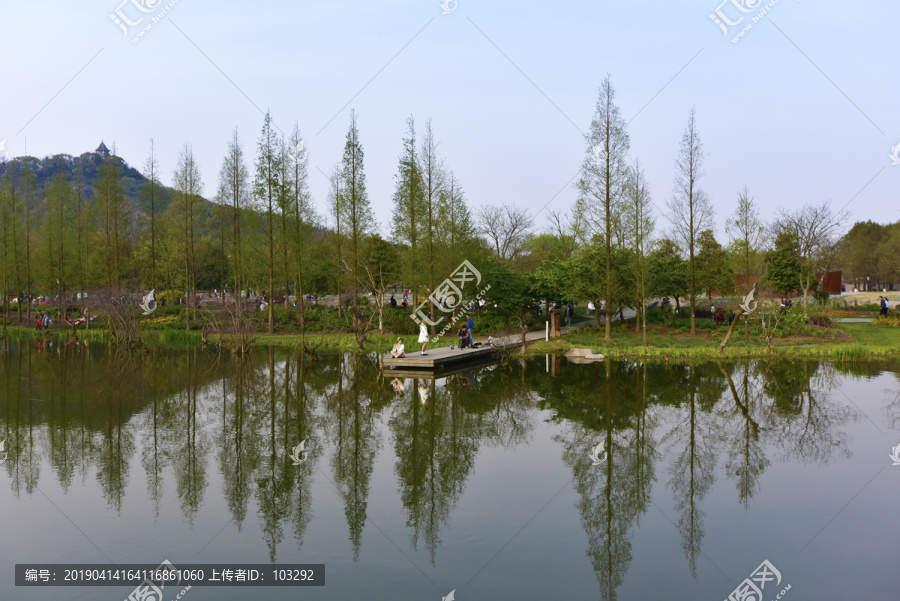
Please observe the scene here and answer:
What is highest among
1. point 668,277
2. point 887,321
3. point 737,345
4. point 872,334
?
point 668,277

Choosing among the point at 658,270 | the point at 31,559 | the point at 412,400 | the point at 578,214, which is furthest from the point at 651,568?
the point at 658,270

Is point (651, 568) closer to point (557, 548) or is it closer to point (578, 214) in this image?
point (557, 548)

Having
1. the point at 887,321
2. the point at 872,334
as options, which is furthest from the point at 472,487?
the point at 887,321

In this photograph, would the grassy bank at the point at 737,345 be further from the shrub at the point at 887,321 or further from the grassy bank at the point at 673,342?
the shrub at the point at 887,321

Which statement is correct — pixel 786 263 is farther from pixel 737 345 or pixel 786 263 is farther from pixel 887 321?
pixel 737 345

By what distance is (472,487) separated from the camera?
1070cm

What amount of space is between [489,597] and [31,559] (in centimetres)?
588

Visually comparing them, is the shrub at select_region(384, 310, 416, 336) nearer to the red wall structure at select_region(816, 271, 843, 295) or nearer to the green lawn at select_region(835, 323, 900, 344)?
the green lawn at select_region(835, 323, 900, 344)

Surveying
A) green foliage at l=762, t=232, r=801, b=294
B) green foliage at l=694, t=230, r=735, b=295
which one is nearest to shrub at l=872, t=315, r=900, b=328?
green foliage at l=694, t=230, r=735, b=295

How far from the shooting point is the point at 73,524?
903 centimetres

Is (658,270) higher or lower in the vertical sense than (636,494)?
higher

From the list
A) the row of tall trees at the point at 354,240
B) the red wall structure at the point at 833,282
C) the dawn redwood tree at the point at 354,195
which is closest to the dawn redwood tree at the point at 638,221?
the row of tall trees at the point at 354,240

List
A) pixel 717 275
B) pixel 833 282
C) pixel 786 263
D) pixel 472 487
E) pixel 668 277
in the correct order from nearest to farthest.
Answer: pixel 472 487 < pixel 668 277 < pixel 717 275 < pixel 786 263 < pixel 833 282

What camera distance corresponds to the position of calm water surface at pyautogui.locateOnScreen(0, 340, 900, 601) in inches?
307
